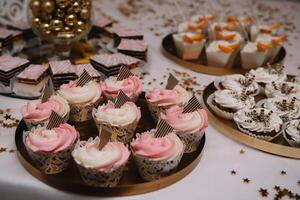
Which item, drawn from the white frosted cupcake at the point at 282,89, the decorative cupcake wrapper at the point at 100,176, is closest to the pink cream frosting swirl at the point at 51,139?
the decorative cupcake wrapper at the point at 100,176

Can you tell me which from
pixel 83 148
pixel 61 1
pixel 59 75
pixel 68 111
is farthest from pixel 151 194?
pixel 61 1

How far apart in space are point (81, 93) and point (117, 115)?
21 cm

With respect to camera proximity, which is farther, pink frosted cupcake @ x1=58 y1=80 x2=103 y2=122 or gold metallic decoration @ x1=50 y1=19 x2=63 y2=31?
gold metallic decoration @ x1=50 y1=19 x2=63 y2=31

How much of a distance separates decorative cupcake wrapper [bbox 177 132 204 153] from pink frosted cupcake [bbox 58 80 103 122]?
0.38m

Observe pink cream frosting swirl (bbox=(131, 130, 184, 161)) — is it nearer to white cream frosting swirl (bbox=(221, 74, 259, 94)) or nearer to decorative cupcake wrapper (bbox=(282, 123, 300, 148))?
decorative cupcake wrapper (bbox=(282, 123, 300, 148))

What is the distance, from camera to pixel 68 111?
1541 millimetres

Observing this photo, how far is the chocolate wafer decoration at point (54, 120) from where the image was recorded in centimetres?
139

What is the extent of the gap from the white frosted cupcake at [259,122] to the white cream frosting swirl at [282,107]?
52 mm

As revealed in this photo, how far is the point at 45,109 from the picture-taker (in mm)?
1490

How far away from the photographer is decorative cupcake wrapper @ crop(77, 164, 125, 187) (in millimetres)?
1268

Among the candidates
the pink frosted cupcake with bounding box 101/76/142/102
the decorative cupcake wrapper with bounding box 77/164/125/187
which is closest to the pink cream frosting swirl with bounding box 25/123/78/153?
the decorative cupcake wrapper with bounding box 77/164/125/187

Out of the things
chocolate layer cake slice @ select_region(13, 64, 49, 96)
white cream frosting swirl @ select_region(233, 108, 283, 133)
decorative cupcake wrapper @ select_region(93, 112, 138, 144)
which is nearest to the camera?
decorative cupcake wrapper @ select_region(93, 112, 138, 144)

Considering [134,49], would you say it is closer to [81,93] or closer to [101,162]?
[81,93]

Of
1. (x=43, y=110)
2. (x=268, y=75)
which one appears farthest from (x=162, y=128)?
(x=268, y=75)
